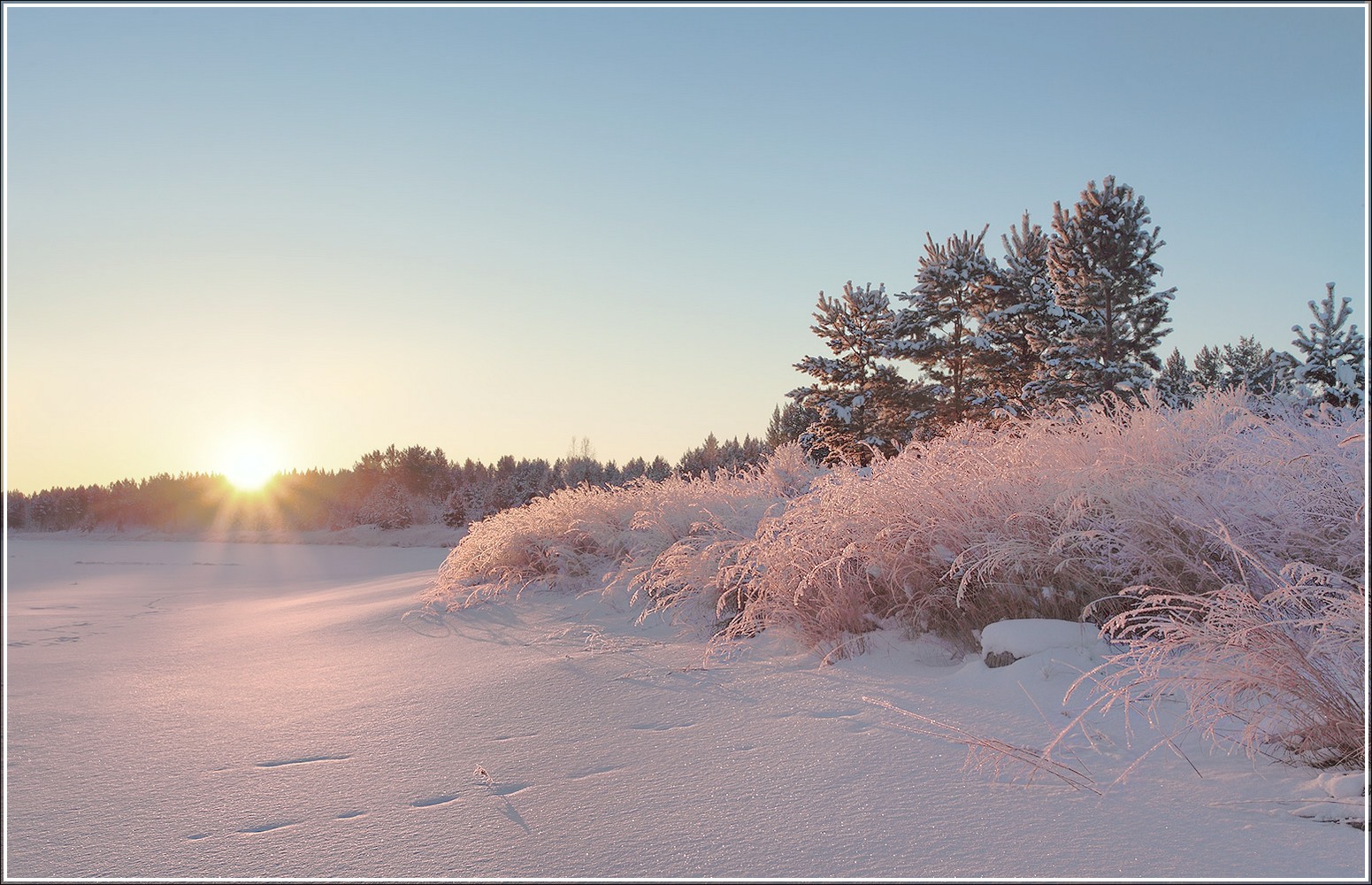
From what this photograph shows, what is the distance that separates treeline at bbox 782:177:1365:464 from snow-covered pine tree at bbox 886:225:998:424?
0.04 m

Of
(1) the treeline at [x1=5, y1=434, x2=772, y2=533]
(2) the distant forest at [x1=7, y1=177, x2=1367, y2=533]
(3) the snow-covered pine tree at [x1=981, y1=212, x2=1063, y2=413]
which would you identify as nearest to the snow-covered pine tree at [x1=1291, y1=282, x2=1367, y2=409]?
(2) the distant forest at [x1=7, y1=177, x2=1367, y2=533]

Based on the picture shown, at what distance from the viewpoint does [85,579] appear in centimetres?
1501

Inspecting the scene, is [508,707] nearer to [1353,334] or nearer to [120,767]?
[120,767]

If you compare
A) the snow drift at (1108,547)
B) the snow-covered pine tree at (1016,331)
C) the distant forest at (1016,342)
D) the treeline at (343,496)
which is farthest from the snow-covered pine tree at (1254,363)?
the snow drift at (1108,547)

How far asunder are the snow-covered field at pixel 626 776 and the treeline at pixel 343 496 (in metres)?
31.1

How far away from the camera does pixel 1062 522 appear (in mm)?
3857

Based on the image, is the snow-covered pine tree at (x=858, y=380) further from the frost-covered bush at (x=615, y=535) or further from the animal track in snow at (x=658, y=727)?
the animal track in snow at (x=658, y=727)

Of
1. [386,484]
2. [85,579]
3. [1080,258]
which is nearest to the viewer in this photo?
[85,579]

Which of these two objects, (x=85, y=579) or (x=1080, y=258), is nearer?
(x=85, y=579)

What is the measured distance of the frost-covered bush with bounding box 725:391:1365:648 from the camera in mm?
3363

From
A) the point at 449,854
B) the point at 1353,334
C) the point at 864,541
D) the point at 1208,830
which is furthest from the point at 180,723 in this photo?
the point at 1353,334

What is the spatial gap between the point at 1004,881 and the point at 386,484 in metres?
42.2

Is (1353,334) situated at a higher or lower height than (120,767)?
higher

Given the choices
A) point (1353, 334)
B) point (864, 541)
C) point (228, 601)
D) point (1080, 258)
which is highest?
point (1080, 258)
